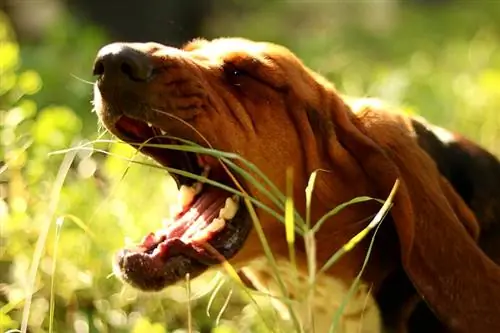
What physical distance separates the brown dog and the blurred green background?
0.25m

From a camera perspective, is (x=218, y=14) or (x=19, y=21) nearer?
(x=19, y=21)

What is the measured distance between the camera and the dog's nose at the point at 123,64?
2.85 meters

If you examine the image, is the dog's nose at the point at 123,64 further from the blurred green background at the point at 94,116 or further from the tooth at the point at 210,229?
the tooth at the point at 210,229

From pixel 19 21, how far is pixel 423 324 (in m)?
7.97

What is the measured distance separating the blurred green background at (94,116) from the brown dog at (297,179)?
9.8 inches

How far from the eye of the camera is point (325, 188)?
3193mm

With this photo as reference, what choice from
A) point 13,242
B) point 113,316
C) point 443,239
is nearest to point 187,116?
point 443,239

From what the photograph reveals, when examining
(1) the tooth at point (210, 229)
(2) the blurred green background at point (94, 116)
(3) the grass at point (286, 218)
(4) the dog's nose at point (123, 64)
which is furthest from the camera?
(2) the blurred green background at point (94, 116)

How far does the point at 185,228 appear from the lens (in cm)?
310

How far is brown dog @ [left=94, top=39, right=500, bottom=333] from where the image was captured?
292 centimetres

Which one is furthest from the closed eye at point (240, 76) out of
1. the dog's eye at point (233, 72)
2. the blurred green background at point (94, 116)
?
the blurred green background at point (94, 116)

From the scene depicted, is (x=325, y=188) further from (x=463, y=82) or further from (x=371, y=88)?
(x=463, y=82)

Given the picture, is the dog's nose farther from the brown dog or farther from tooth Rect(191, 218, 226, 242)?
tooth Rect(191, 218, 226, 242)

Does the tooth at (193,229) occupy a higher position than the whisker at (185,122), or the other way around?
the whisker at (185,122)
